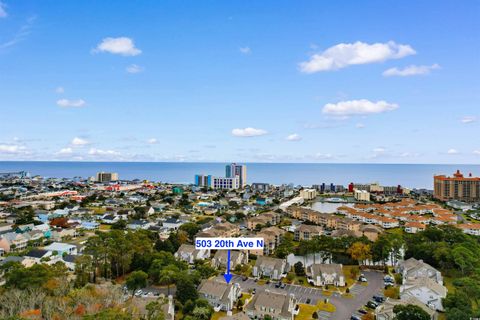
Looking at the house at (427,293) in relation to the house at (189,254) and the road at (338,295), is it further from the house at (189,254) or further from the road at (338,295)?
the house at (189,254)

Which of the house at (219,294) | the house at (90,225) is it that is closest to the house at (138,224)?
the house at (90,225)

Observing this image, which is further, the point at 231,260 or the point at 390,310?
the point at 231,260

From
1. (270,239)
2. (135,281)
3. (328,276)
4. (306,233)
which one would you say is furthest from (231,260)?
(306,233)

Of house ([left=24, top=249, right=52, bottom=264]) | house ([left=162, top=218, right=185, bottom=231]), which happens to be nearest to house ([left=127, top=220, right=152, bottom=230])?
house ([left=162, top=218, right=185, bottom=231])

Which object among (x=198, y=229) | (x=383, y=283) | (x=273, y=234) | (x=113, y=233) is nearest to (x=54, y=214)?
(x=198, y=229)

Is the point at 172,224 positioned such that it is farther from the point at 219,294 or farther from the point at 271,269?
the point at 219,294

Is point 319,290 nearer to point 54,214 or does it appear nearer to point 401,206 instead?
point 54,214
